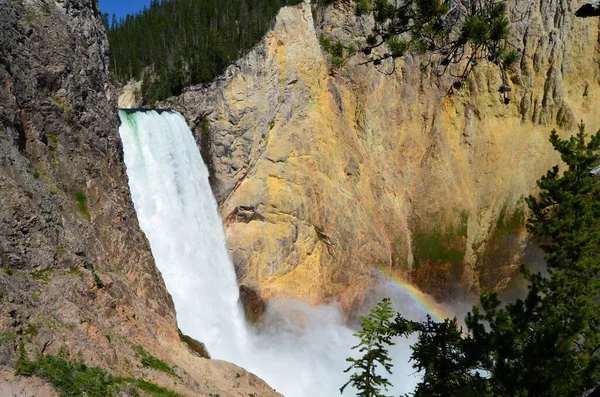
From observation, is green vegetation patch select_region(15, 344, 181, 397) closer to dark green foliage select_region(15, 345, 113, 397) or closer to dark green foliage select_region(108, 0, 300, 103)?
dark green foliage select_region(15, 345, 113, 397)

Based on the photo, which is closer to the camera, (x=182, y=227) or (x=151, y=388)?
(x=151, y=388)

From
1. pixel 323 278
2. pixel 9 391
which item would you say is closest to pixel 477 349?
pixel 9 391

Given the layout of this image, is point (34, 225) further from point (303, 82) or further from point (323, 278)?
point (303, 82)

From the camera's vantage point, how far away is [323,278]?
99.0 ft

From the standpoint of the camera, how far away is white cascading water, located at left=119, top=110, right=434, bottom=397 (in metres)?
24.0

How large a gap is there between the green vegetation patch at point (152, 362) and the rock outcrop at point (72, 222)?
15 centimetres

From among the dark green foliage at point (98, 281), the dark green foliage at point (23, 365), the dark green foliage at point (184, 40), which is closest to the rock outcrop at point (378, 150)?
the dark green foliage at point (184, 40)

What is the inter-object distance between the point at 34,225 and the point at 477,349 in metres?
11.8

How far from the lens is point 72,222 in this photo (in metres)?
16.0

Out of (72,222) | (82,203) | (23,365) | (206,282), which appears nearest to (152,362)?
(23,365)

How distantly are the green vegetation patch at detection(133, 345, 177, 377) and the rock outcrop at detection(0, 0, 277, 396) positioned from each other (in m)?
0.15

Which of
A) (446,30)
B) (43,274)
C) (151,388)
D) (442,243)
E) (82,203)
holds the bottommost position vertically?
(151,388)

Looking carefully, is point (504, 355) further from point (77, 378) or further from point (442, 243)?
point (442, 243)

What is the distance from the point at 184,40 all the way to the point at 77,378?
3794cm
